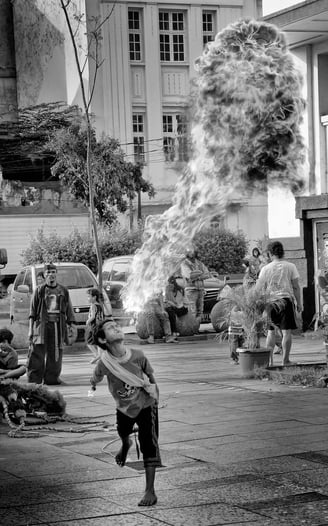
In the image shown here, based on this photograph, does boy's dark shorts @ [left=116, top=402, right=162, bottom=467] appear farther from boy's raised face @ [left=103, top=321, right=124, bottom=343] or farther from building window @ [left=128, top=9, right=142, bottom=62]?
building window @ [left=128, top=9, right=142, bottom=62]

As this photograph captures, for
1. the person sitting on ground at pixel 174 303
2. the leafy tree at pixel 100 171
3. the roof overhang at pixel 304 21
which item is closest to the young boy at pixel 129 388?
the roof overhang at pixel 304 21

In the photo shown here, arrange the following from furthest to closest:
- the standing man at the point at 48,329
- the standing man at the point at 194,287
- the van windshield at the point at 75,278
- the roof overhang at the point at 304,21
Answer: the van windshield at the point at 75,278 → the standing man at the point at 194,287 → the roof overhang at the point at 304,21 → the standing man at the point at 48,329

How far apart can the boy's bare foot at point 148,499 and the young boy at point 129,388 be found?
28 centimetres

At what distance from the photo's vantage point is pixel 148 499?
21.6 feet

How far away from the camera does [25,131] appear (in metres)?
48.0

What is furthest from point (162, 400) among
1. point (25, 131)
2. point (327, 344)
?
point (25, 131)

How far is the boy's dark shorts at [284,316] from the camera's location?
13312mm

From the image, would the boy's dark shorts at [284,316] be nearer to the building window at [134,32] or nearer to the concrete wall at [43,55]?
the building window at [134,32]

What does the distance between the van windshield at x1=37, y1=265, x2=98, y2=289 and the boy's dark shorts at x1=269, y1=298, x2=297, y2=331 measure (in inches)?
342

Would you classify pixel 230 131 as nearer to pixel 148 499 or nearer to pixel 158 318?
pixel 158 318

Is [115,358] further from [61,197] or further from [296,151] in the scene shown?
[61,197]

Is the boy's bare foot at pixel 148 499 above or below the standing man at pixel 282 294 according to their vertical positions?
below

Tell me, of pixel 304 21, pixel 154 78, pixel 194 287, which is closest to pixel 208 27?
pixel 154 78

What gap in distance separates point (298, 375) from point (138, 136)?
105 ft
